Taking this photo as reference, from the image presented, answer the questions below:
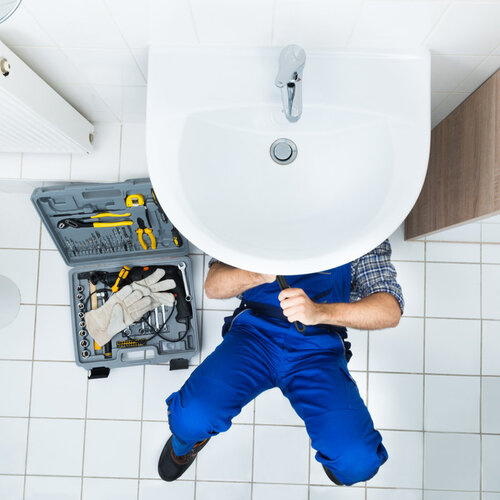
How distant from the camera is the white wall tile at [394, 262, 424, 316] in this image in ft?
5.37

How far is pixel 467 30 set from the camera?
0.86 metres

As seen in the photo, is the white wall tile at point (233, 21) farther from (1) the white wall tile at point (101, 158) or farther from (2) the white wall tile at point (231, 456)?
(2) the white wall tile at point (231, 456)

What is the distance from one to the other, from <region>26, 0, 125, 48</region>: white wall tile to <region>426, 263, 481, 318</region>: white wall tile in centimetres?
133

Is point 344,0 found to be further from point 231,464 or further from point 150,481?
point 150,481

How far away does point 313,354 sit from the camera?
1163mm

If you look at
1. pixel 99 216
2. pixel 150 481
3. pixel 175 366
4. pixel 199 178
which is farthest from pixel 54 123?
pixel 150 481

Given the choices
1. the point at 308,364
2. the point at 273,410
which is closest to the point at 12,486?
the point at 273,410

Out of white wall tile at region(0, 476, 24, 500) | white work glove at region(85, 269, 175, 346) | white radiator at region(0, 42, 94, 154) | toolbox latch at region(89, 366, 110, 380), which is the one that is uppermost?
white radiator at region(0, 42, 94, 154)

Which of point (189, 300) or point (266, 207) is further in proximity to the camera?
point (189, 300)

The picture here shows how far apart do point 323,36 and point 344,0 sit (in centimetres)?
8

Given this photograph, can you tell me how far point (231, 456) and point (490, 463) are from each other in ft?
3.24

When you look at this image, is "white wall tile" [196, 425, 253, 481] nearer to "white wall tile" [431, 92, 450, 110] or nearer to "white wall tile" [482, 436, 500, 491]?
"white wall tile" [482, 436, 500, 491]

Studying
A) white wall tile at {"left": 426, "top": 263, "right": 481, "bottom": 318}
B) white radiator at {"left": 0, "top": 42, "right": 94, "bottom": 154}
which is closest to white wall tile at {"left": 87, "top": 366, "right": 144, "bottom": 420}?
white radiator at {"left": 0, "top": 42, "right": 94, "bottom": 154}

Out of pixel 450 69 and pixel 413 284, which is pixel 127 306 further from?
pixel 450 69
